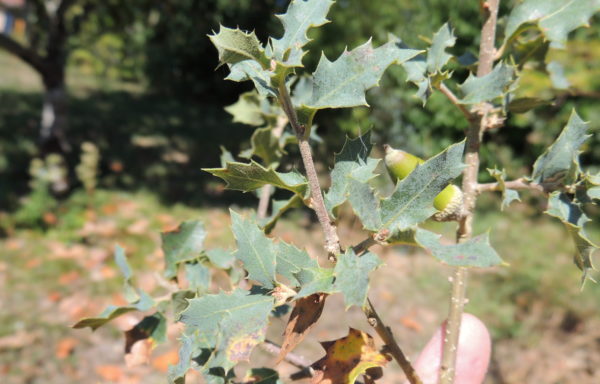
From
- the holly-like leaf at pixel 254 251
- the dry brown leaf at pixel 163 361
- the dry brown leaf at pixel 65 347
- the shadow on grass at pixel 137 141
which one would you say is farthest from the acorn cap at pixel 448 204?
the shadow on grass at pixel 137 141

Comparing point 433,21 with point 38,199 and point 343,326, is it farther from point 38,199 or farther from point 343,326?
point 38,199

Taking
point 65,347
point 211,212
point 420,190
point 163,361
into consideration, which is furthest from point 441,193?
point 211,212

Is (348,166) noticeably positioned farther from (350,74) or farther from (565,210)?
(565,210)

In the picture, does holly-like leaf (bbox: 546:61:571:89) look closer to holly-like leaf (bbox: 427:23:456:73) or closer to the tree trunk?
holly-like leaf (bbox: 427:23:456:73)

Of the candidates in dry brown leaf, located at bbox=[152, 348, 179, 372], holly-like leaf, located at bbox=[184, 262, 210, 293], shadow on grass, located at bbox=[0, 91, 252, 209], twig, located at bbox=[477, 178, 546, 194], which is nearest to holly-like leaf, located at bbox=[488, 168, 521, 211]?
twig, located at bbox=[477, 178, 546, 194]

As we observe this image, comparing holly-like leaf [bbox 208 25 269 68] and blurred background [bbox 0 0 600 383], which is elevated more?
holly-like leaf [bbox 208 25 269 68]

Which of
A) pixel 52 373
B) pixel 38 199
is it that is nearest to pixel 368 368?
pixel 52 373

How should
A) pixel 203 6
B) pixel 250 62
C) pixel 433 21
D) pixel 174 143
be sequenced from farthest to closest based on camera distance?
pixel 174 143 → pixel 203 6 → pixel 433 21 → pixel 250 62
